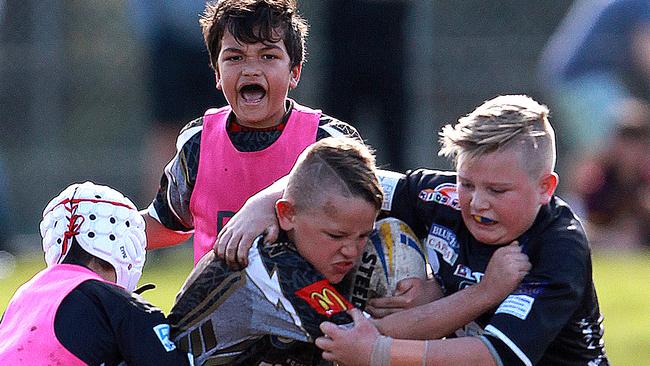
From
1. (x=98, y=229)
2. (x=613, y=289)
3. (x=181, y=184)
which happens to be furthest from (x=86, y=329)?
(x=613, y=289)

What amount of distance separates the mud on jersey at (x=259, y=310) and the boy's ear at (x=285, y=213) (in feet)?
0.17

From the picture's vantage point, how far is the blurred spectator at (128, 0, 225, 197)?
12938 mm

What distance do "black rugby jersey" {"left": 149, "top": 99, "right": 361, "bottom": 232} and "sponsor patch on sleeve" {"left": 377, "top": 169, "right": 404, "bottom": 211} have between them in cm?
31

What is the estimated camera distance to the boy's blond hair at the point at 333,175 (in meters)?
5.08

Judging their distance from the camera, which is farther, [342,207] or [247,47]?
[247,47]

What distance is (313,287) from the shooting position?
5.10 metres

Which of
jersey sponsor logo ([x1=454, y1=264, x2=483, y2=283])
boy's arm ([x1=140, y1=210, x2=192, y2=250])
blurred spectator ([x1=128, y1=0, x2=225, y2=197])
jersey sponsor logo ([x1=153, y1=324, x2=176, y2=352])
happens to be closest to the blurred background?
blurred spectator ([x1=128, y1=0, x2=225, y2=197])

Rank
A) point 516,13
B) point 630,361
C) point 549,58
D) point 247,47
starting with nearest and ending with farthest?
point 247,47, point 630,361, point 549,58, point 516,13

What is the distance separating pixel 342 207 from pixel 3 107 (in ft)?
35.6

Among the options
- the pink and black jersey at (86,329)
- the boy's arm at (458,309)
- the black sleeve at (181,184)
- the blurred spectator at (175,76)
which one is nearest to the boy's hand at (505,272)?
the boy's arm at (458,309)

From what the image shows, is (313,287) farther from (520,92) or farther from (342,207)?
(520,92)

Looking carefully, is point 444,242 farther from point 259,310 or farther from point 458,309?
point 259,310

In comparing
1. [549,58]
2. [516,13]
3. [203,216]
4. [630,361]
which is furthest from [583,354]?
[516,13]

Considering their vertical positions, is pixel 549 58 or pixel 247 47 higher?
pixel 247 47
